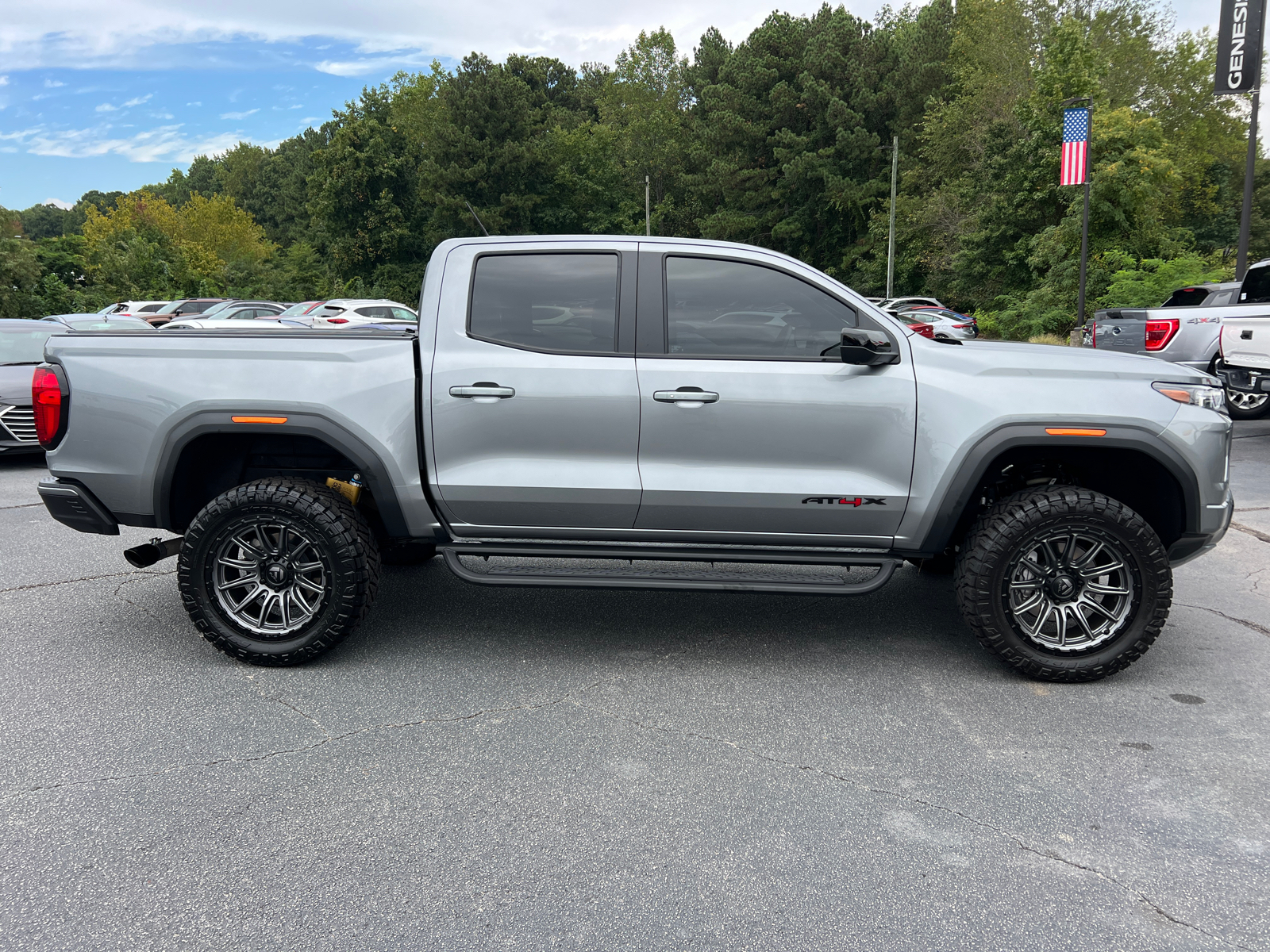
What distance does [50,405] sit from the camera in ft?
14.9

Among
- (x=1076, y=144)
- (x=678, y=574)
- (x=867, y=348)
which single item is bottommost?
(x=678, y=574)

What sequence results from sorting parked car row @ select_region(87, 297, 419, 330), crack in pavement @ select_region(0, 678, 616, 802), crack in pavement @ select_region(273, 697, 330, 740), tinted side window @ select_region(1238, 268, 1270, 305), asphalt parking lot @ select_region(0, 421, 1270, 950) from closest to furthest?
1. asphalt parking lot @ select_region(0, 421, 1270, 950)
2. crack in pavement @ select_region(0, 678, 616, 802)
3. crack in pavement @ select_region(273, 697, 330, 740)
4. tinted side window @ select_region(1238, 268, 1270, 305)
5. parked car row @ select_region(87, 297, 419, 330)

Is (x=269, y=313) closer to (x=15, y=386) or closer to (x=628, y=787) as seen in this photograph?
(x=15, y=386)

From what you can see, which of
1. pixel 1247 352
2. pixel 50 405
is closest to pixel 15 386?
pixel 50 405

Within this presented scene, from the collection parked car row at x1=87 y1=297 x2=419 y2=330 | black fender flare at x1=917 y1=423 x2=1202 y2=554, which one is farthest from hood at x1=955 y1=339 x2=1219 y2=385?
parked car row at x1=87 y1=297 x2=419 y2=330

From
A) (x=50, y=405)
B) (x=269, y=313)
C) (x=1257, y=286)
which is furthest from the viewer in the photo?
(x=269, y=313)

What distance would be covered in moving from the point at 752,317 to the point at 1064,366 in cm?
141

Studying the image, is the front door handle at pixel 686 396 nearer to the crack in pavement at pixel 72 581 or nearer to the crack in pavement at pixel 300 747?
the crack in pavement at pixel 300 747

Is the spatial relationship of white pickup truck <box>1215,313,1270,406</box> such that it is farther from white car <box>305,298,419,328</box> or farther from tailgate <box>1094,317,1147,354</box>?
white car <box>305,298,419,328</box>

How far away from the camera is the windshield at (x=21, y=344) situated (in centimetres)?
1087

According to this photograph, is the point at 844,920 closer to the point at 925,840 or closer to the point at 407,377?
the point at 925,840

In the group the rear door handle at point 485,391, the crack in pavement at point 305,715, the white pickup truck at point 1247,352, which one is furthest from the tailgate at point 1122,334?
the crack in pavement at point 305,715

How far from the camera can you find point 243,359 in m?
4.45

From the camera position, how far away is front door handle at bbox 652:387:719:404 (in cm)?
429
